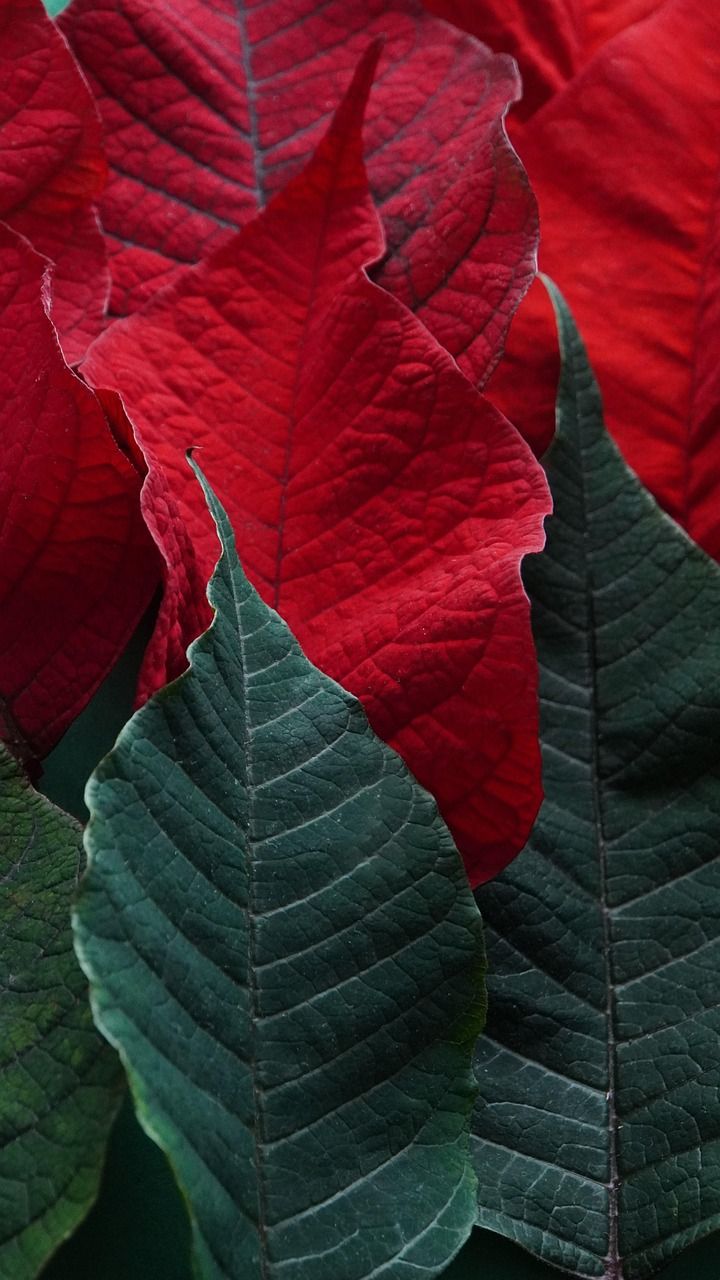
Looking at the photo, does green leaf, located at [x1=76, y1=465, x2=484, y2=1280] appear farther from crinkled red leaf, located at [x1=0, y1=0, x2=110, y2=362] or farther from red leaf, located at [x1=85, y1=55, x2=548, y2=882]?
crinkled red leaf, located at [x1=0, y1=0, x2=110, y2=362]

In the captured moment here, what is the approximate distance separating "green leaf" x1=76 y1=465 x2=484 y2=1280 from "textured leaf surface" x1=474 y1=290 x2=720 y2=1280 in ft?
0.18

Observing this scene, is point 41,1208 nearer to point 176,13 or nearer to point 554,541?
point 554,541

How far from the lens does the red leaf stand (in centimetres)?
38

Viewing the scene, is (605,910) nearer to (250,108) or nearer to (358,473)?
(358,473)

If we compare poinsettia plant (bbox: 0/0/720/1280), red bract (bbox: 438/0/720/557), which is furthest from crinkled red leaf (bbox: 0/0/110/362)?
red bract (bbox: 438/0/720/557)

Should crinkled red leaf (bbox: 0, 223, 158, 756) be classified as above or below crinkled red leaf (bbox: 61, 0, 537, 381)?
below

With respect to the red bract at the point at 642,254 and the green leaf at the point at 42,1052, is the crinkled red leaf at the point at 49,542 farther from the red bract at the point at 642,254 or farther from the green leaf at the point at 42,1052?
the red bract at the point at 642,254

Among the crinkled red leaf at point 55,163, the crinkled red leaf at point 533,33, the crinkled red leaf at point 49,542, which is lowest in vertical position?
the crinkled red leaf at point 49,542

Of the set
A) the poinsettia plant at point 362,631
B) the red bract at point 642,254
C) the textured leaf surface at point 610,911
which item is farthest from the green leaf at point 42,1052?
the red bract at point 642,254

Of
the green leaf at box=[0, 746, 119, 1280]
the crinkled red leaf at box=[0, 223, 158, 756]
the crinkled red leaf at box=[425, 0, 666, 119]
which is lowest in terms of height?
the green leaf at box=[0, 746, 119, 1280]

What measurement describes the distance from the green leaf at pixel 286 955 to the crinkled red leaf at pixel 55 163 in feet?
0.54

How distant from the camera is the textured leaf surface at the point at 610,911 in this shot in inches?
14.8

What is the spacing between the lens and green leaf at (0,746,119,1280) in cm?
31

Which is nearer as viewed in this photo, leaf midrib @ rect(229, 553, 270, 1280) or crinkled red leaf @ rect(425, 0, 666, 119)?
leaf midrib @ rect(229, 553, 270, 1280)
